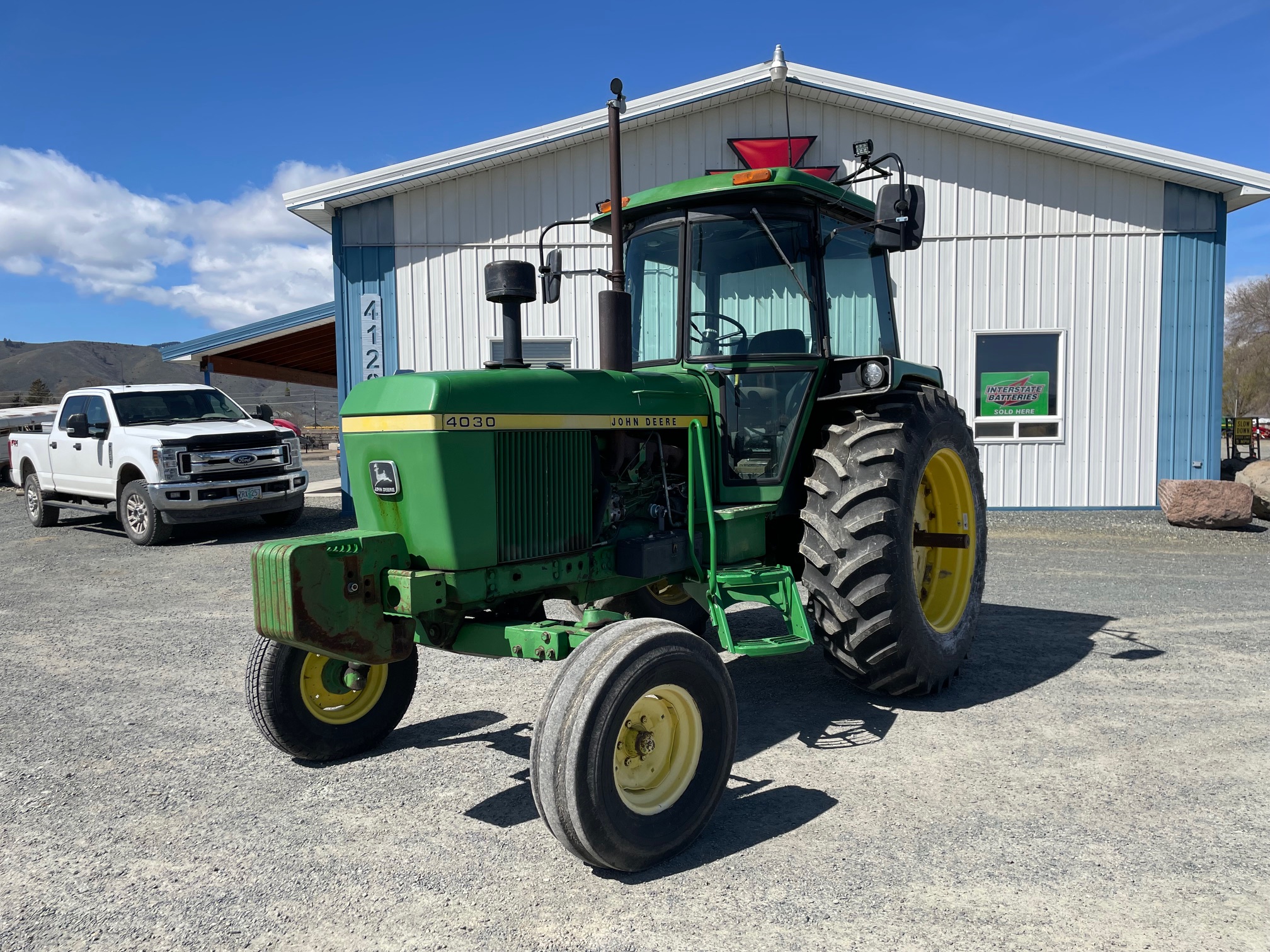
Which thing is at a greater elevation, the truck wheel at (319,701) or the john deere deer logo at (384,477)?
the john deere deer logo at (384,477)

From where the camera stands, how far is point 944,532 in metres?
5.27

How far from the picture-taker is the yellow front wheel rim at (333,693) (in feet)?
Result: 12.5

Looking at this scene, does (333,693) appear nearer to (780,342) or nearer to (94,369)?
(780,342)

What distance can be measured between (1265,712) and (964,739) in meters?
1.52

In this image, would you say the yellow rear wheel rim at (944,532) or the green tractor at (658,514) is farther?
the yellow rear wheel rim at (944,532)

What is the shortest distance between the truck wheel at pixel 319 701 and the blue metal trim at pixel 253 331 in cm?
1094

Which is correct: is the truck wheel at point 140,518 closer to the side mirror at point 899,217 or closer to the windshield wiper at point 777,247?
the windshield wiper at point 777,247

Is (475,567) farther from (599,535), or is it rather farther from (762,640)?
(762,640)

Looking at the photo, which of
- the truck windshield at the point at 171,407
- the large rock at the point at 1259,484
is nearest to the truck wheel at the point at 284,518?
the truck windshield at the point at 171,407

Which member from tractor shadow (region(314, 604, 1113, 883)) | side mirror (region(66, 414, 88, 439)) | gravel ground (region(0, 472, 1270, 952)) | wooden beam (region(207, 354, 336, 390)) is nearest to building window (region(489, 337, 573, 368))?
side mirror (region(66, 414, 88, 439))

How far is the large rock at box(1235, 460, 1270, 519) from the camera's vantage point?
10711 mm

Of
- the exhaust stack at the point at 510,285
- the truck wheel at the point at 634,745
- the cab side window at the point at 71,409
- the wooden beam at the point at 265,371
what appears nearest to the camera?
the truck wheel at the point at 634,745

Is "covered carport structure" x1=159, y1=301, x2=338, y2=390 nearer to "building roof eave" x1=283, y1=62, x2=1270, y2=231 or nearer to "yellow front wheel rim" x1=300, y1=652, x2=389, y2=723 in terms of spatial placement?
"building roof eave" x1=283, y1=62, x2=1270, y2=231

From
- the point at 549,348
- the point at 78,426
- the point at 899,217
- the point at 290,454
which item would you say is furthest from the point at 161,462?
the point at 899,217
